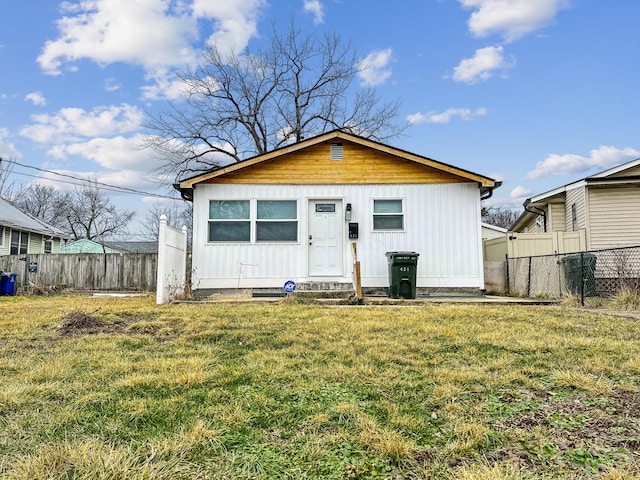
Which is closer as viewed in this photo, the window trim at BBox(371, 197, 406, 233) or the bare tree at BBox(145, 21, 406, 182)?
the window trim at BBox(371, 197, 406, 233)

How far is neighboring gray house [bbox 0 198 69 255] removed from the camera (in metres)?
18.0

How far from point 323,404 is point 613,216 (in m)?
13.3

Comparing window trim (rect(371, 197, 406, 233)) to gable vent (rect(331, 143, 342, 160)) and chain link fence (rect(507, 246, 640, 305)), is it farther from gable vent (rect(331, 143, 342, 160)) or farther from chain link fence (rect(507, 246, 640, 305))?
chain link fence (rect(507, 246, 640, 305))

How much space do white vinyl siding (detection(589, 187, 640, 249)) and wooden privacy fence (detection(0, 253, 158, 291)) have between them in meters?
14.5

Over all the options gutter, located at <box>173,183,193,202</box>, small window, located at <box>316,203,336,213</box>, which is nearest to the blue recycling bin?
gutter, located at <box>173,183,193,202</box>

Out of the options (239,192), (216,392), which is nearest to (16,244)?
(239,192)

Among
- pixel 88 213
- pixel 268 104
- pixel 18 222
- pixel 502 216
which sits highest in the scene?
pixel 268 104

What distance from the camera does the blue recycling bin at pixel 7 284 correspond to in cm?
1285

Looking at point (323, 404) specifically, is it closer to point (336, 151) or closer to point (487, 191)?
point (336, 151)

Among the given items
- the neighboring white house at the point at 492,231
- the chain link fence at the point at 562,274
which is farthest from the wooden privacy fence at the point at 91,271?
the neighboring white house at the point at 492,231

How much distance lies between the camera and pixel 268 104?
78.9 feet

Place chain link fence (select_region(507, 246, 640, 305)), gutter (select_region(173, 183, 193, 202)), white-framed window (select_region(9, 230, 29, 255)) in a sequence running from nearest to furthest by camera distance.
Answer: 1. chain link fence (select_region(507, 246, 640, 305))
2. gutter (select_region(173, 183, 193, 202))
3. white-framed window (select_region(9, 230, 29, 255))

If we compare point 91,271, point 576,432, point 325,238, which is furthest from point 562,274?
point 91,271

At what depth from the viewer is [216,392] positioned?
2.68 m
